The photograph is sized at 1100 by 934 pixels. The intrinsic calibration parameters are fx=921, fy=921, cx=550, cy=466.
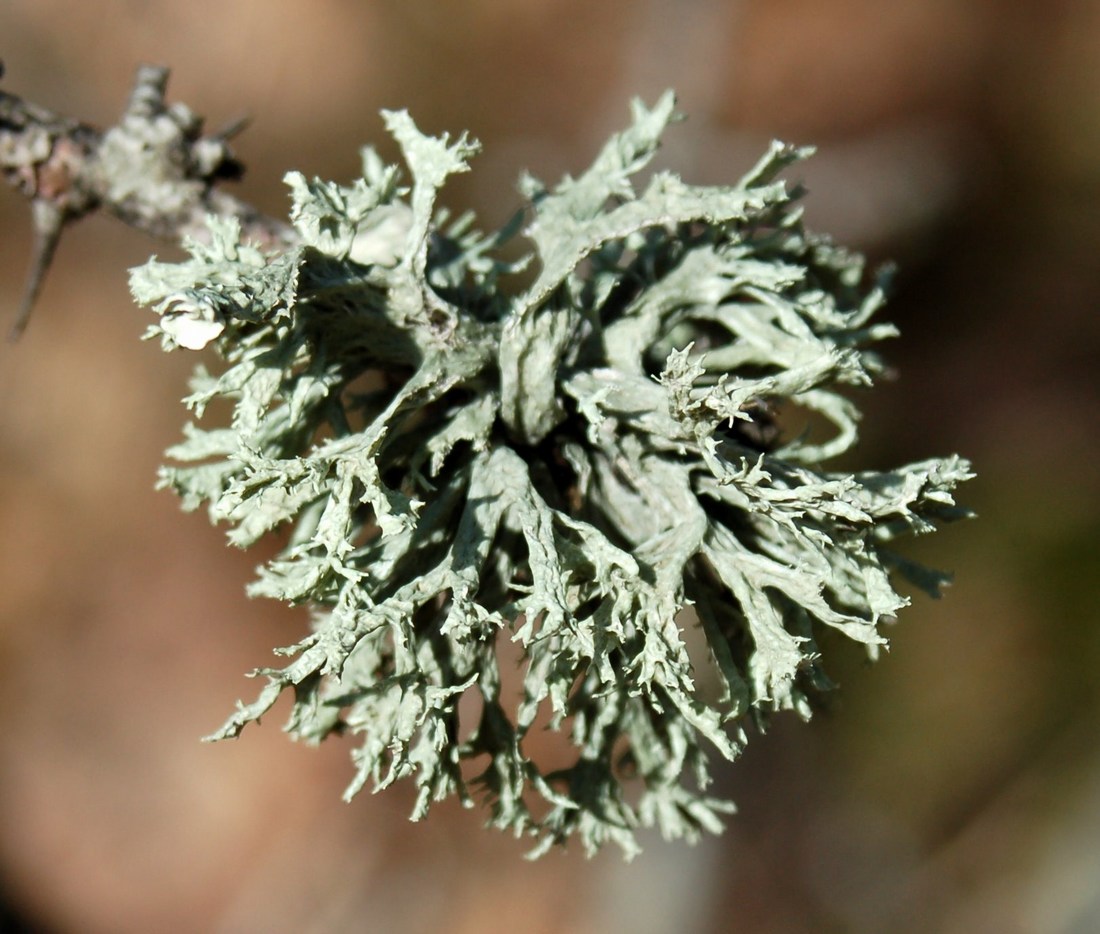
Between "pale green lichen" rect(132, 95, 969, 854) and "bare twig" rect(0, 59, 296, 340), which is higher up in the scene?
"bare twig" rect(0, 59, 296, 340)

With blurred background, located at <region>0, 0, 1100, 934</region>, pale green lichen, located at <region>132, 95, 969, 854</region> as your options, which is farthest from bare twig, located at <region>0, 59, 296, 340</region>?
blurred background, located at <region>0, 0, 1100, 934</region>

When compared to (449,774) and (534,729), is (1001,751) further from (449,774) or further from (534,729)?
(449,774)

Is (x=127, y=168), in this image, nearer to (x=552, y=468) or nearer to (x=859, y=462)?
(x=552, y=468)

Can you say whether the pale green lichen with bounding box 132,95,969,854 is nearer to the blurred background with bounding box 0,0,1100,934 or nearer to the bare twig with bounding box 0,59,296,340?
the bare twig with bounding box 0,59,296,340

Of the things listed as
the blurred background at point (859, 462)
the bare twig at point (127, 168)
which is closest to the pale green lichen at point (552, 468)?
the bare twig at point (127, 168)

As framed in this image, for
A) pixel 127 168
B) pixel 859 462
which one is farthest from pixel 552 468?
pixel 859 462

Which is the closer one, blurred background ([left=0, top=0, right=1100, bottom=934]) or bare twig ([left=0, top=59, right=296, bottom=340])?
bare twig ([left=0, top=59, right=296, bottom=340])

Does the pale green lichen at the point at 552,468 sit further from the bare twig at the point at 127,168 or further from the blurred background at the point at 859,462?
the blurred background at the point at 859,462
